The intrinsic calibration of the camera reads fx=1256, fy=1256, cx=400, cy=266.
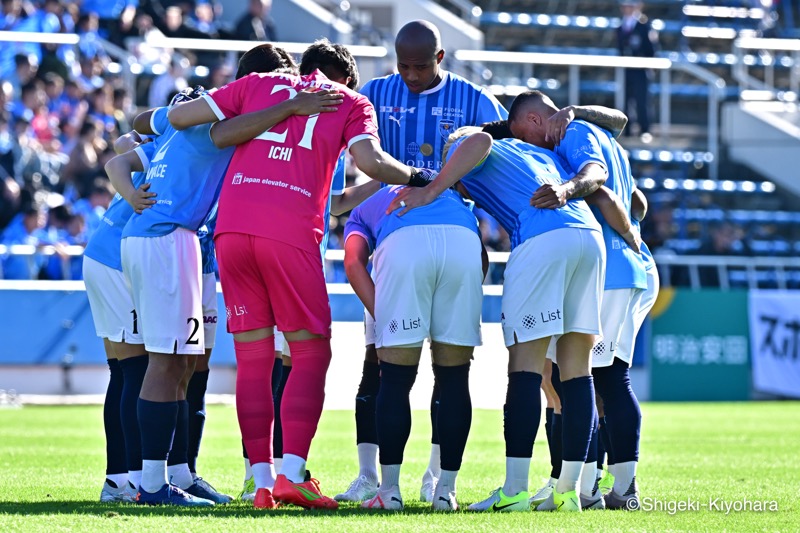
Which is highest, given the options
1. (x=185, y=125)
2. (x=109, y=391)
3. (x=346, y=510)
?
(x=185, y=125)

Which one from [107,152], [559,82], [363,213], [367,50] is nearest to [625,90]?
[559,82]

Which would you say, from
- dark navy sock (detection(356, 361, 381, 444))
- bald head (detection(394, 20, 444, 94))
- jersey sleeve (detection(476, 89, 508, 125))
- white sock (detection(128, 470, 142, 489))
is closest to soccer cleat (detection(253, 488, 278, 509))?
white sock (detection(128, 470, 142, 489))

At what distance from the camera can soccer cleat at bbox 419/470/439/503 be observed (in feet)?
22.2

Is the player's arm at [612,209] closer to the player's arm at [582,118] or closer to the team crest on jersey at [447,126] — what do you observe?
the player's arm at [582,118]

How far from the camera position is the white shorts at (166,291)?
20.6 feet

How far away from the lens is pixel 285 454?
6.01 m

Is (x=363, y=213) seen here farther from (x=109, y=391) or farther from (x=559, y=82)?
(x=559, y=82)

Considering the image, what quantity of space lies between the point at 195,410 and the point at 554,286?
89.5 inches

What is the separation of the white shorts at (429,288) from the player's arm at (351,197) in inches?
39.2

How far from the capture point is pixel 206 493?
6.65 meters

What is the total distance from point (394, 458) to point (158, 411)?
1.19 m

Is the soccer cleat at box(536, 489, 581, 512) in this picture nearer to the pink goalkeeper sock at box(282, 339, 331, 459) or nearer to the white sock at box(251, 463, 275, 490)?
the pink goalkeeper sock at box(282, 339, 331, 459)

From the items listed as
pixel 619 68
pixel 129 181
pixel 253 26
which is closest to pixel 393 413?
pixel 129 181

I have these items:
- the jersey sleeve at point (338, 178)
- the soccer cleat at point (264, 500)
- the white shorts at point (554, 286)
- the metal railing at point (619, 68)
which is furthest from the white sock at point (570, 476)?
the metal railing at point (619, 68)
